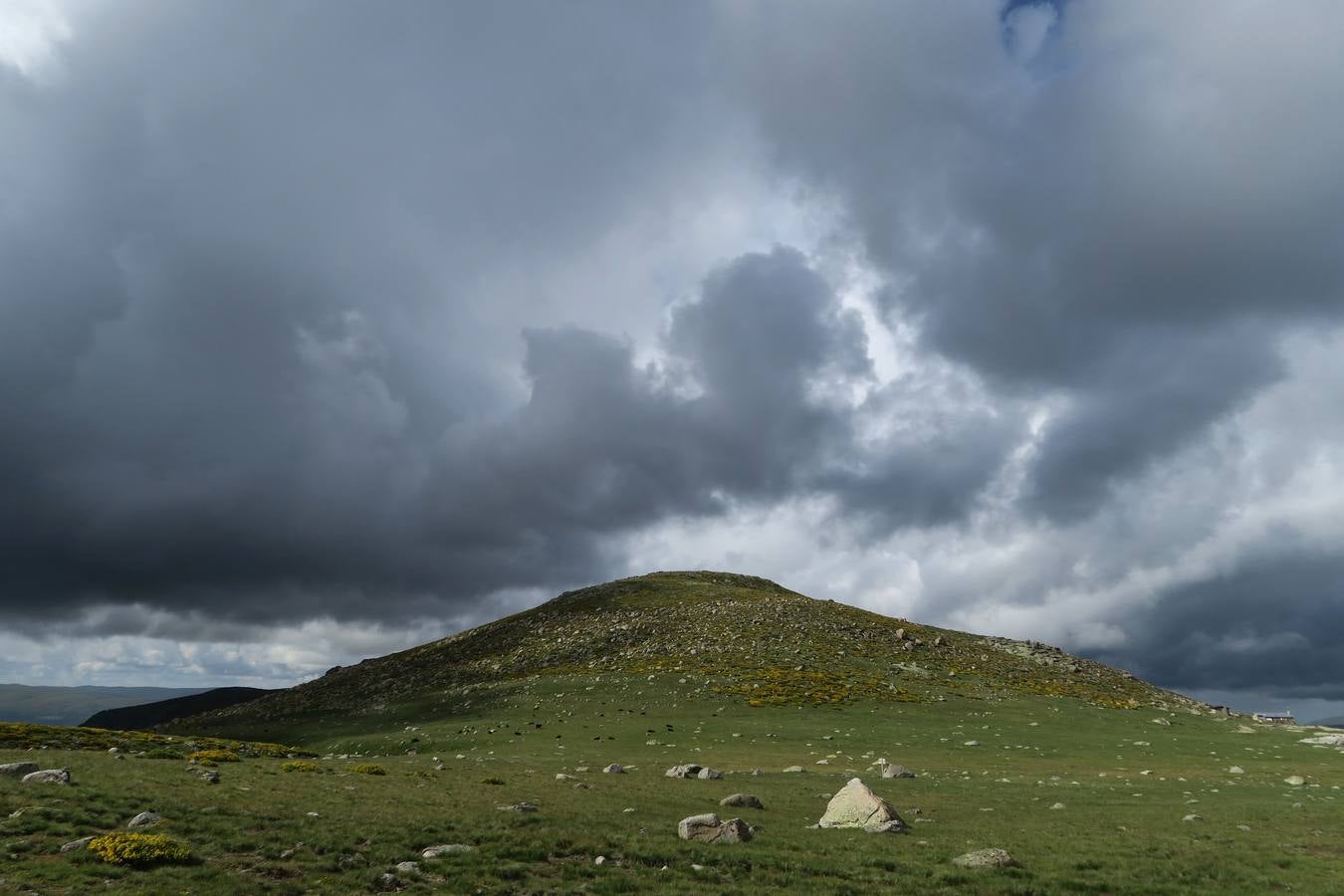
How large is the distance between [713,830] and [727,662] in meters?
71.0

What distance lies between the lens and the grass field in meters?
17.4

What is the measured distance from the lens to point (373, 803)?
83.9ft

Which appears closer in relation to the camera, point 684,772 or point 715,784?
point 715,784

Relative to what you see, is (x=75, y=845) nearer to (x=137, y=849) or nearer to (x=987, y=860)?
(x=137, y=849)

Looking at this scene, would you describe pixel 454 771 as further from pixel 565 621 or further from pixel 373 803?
pixel 565 621

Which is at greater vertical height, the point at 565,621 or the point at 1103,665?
the point at 565,621

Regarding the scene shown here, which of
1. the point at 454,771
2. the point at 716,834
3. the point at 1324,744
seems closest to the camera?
the point at 716,834

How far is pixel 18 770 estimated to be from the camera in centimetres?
2506

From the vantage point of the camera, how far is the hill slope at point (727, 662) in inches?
3305

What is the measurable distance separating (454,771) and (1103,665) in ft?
380

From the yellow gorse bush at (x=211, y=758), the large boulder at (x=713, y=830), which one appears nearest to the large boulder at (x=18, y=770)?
the yellow gorse bush at (x=211, y=758)

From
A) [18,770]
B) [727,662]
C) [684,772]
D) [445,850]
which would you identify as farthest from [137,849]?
[727,662]

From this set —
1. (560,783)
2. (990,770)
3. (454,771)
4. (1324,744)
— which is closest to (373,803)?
(560,783)

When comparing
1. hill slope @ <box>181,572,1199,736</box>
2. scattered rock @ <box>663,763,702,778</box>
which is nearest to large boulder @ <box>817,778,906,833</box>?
scattered rock @ <box>663,763,702,778</box>
